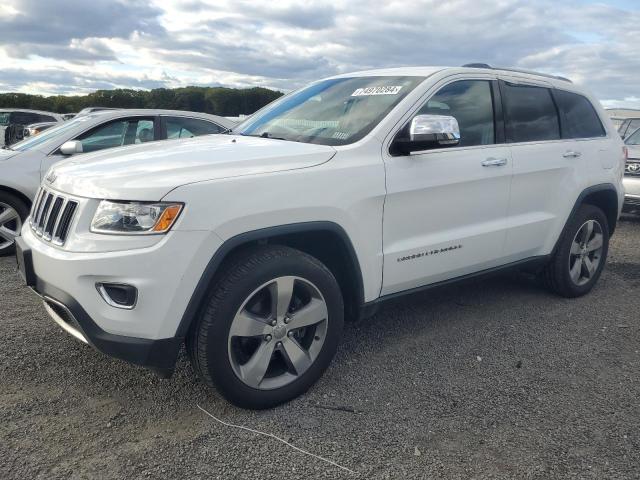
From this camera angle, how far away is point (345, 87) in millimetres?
4016

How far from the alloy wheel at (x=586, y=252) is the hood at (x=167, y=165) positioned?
9.09 ft

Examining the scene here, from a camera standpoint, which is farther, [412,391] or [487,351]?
[487,351]

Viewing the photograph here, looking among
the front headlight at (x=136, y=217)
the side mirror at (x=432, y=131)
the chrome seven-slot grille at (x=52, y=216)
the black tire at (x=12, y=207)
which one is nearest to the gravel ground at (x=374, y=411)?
the chrome seven-slot grille at (x=52, y=216)

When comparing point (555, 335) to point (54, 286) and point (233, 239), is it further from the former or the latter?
point (54, 286)

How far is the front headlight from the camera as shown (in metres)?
2.60

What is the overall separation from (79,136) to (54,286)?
4033 millimetres

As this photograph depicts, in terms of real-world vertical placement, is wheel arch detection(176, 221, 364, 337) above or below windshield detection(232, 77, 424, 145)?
below

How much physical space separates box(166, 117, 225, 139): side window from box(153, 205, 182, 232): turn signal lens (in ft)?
14.6

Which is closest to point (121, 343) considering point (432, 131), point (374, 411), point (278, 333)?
point (278, 333)

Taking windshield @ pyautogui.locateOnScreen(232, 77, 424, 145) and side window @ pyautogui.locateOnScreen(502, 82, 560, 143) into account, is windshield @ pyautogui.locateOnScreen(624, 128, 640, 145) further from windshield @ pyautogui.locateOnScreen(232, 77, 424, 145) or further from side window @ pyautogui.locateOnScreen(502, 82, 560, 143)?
windshield @ pyautogui.locateOnScreen(232, 77, 424, 145)

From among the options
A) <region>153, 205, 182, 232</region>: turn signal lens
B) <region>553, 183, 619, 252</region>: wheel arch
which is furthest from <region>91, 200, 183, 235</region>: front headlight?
<region>553, 183, 619, 252</region>: wheel arch

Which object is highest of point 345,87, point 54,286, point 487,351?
point 345,87

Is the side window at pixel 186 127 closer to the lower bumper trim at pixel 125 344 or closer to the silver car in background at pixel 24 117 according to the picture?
the lower bumper trim at pixel 125 344

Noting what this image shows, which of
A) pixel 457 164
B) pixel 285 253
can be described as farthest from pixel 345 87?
pixel 285 253
